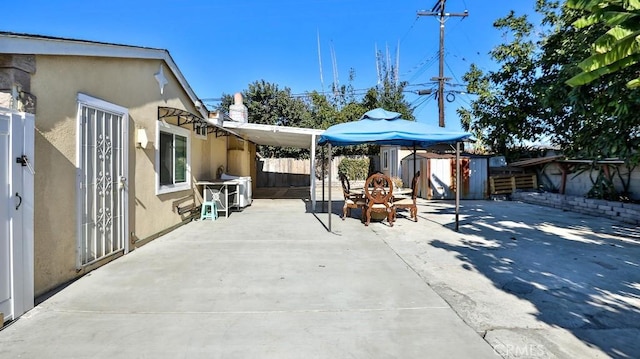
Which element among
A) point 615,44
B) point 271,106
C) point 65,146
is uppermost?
point 271,106

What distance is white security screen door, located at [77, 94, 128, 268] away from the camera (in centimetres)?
416

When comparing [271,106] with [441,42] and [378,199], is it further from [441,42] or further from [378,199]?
[378,199]

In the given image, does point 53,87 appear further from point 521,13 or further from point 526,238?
point 521,13

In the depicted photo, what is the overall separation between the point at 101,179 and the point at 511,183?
1433 centimetres

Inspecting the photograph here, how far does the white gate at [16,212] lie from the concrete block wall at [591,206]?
11.0 m

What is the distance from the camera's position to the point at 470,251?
5488 mm

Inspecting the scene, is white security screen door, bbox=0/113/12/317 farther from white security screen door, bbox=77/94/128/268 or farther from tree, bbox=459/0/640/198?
tree, bbox=459/0/640/198

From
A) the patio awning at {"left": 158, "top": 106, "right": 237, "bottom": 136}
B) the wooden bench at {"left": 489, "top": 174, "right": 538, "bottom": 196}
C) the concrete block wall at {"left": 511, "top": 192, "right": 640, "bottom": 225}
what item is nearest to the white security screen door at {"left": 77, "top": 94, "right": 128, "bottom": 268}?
the patio awning at {"left": 158, "top": 106, "right": 237, "bottom": 136}

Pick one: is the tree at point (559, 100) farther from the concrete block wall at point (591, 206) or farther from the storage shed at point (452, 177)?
the storage shed at point (452, 177)

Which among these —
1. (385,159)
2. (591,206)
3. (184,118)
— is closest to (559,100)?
(591,206)

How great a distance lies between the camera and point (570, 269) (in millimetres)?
4539

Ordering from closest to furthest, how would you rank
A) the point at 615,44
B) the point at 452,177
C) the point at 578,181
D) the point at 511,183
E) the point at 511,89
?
1. the point at 615,44
2. the point at 578,181
3. the point at 511,89
4. the point at 511,183
5. the point at 452,177

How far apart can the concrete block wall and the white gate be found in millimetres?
10968

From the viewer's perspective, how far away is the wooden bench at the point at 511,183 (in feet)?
46.0
